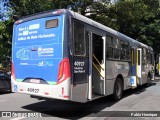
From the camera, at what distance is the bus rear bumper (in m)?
7.47

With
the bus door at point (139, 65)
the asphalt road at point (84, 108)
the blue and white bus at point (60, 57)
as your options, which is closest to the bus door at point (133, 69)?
the bus door at point (139, 65)

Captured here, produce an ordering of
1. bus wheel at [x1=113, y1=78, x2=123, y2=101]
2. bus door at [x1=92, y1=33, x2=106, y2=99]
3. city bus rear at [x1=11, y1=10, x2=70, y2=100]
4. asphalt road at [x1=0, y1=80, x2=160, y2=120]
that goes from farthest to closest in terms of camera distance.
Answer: bus wheel at [x1=113, y1=78, x2=123, y2=101]
bus door at [x1=92, y1=33, x2=106, y2=99]
asphalt road at [x1=0, y1=80, x2=160, y2=120]
city bus rear at [x1=11, y1=10, x2=70, y2=100]

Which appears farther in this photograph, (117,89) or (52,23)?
(117,89)

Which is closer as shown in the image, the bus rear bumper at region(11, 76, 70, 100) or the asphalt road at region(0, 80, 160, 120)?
the bus rear bumper at region(11, 76, 70, 100)

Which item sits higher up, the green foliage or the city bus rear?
the green foliage

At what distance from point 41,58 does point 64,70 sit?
3.01 feet

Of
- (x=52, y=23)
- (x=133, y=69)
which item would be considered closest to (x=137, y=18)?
(x=133, y=69)

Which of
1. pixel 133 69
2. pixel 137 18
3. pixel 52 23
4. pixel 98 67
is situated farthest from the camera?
pixel 137 18

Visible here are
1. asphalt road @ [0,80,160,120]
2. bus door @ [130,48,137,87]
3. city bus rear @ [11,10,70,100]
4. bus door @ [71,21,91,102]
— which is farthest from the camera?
bus door @ [130,48,137,87]

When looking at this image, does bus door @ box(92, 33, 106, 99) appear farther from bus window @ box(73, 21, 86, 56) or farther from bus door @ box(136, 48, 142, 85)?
bus door @ box(136, 48, 142, 85)

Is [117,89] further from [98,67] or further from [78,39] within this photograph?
[78,39]

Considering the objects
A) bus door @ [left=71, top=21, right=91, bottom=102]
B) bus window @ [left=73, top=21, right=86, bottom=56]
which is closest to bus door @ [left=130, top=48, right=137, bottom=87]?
bus door @ [left=71, top=21, right=91, bottom=102]

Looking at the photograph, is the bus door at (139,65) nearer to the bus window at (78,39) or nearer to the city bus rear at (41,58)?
the bus window at (78,39)

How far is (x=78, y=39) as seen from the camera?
809cm
